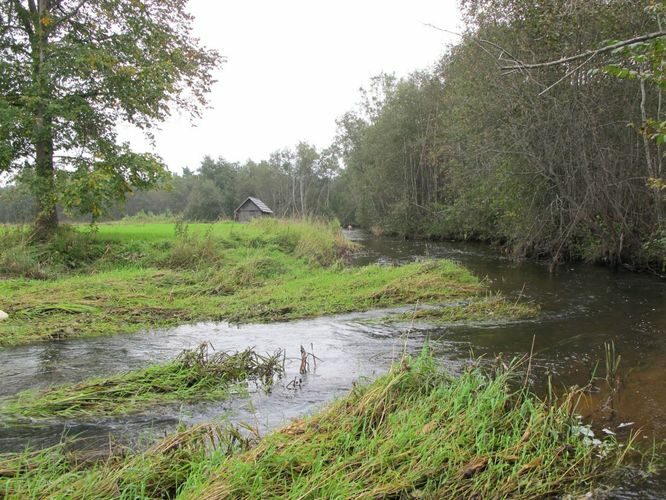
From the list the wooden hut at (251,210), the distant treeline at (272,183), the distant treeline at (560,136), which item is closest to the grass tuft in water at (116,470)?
the distant treeline at (560,136)

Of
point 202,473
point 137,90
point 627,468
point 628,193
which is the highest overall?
point 137,90

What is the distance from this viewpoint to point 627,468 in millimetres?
4074

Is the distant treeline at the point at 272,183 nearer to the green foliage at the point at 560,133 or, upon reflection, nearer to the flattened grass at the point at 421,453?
the green foliage at the point at 560,133

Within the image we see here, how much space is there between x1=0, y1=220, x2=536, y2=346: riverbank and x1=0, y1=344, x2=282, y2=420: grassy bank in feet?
9.80

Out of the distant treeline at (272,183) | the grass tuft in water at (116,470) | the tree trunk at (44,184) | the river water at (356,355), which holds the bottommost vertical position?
the river water at (356,355)

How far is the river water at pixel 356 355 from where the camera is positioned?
483 centimetres

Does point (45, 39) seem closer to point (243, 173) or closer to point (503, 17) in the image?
point (503, 17)

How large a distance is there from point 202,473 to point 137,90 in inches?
549

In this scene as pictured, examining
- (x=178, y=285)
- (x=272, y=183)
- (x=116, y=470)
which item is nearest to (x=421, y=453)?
(x=116, y=470)

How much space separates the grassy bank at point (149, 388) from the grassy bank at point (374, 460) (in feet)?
3.70

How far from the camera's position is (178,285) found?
483 inches

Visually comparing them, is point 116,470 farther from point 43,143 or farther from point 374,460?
point 43,143

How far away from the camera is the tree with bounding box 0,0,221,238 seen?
13.6 meters

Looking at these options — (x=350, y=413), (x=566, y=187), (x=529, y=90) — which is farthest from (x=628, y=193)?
(x=350, y=413)
